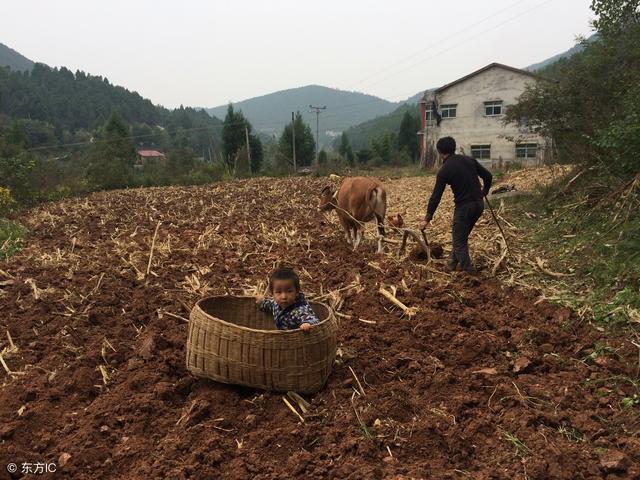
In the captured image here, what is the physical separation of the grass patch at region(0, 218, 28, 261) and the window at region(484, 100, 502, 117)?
33.8 meters

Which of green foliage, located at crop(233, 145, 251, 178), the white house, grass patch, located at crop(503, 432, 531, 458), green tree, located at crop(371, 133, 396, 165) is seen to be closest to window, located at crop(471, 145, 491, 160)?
the white house

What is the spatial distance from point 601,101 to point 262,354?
1013cm

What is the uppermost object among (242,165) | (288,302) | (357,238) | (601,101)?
(601,101)

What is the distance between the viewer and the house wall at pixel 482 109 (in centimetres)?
3709

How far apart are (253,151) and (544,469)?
1921 inches

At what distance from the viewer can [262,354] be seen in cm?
351

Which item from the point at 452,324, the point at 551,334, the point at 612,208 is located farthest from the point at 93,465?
the point at 612,208

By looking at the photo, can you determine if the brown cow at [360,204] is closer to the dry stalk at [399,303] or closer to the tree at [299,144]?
the dry stalk at [399,303]

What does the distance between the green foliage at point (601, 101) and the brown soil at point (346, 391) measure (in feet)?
11.0

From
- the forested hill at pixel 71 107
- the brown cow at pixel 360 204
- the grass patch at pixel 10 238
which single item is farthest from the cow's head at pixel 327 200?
the forested hill at pixel 71 107

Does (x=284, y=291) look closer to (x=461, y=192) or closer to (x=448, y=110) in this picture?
(x=461, y=192)

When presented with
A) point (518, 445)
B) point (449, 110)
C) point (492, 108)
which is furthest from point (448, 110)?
point (518, 445)

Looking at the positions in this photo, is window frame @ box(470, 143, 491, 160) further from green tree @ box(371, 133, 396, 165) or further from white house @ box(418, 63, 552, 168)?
green tree @ box(371, 133, 396, 165)

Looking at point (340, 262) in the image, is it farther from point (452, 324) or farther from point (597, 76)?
point (597, 76)
